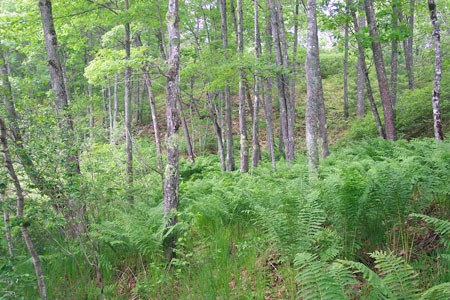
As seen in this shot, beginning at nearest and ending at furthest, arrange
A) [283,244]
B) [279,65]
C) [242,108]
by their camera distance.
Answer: [283,244] → [279,65] → [242,108]

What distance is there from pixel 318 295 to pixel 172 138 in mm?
2934

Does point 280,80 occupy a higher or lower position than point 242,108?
higher

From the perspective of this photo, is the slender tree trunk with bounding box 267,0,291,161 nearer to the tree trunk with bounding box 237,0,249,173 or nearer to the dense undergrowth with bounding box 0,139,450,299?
the tree trunk with bounding box 237,0,249,173

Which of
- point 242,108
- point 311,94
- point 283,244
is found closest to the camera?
point 283,244

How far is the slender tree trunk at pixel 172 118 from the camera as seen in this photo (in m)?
4.48

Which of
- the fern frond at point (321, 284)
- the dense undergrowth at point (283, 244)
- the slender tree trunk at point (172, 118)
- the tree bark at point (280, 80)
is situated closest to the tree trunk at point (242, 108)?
the tree bark at point (280, 80)

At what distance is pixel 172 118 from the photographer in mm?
4500

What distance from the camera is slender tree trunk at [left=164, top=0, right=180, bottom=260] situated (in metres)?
4.48

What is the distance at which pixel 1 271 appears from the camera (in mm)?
2496

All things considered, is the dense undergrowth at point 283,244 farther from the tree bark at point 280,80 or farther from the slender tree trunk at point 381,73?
the slender tree trunk at point 381,73

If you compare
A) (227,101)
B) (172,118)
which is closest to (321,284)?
(172,118)

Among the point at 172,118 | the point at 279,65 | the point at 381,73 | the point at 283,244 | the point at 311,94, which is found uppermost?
the point at 279,65

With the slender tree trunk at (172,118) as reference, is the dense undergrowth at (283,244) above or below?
below

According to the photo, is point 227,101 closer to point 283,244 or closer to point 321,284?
point 283,244
